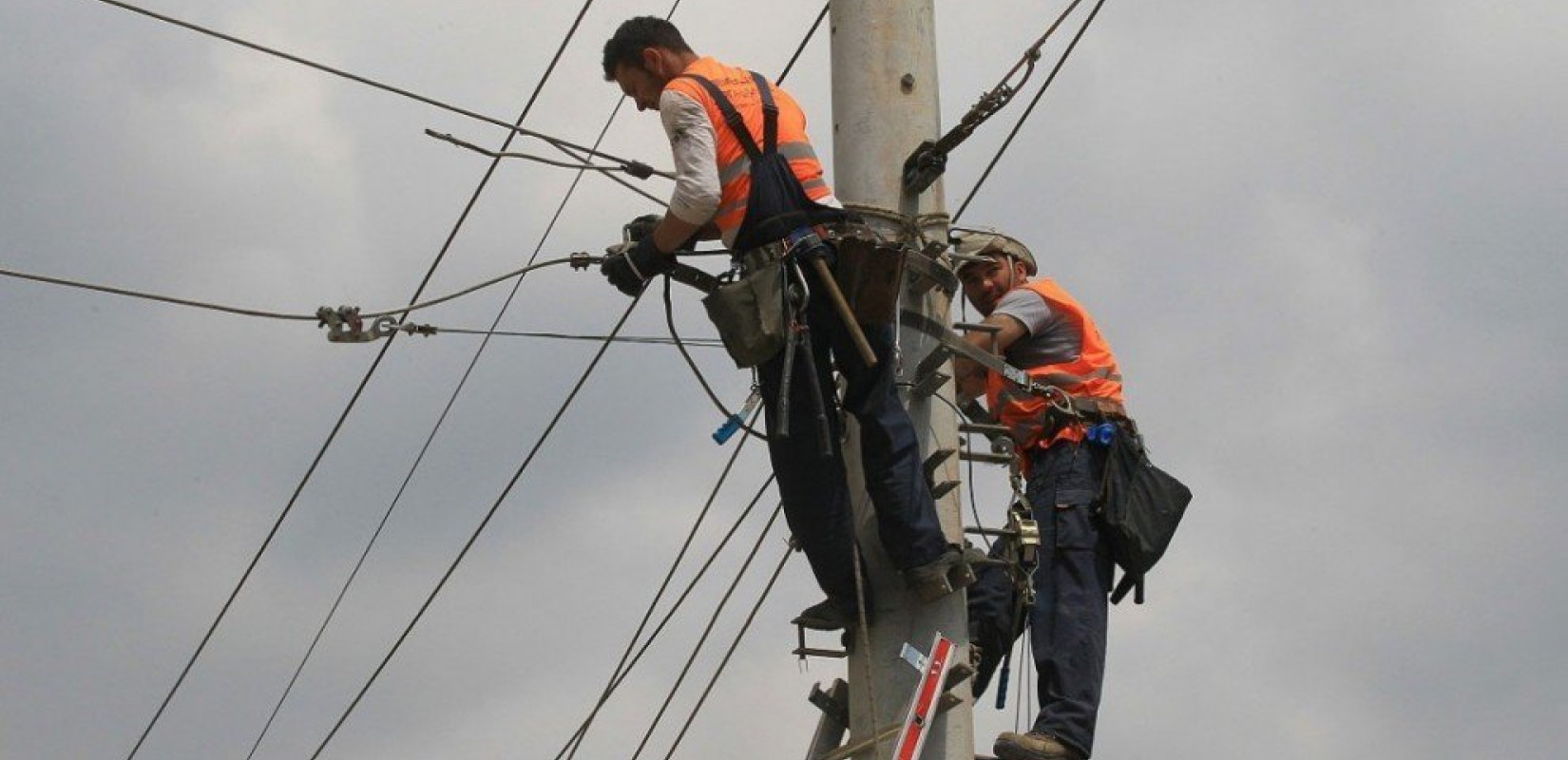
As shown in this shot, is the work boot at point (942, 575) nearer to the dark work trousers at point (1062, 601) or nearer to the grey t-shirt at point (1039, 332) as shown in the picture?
the dark work trousers at point (1062, 601)

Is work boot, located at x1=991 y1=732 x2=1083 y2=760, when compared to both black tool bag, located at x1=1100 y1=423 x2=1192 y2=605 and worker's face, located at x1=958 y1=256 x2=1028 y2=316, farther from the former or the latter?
worker's face, located at x1=958 y1=256 x2=1028 y2=316

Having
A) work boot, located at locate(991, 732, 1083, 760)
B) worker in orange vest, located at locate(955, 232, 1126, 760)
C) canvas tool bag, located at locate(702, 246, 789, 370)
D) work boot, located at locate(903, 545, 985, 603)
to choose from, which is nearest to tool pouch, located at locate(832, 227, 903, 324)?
canvas tool bag, located at locate(702, 246, 789, 370)

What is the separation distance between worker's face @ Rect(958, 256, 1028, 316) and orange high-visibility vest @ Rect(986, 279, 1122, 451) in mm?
55

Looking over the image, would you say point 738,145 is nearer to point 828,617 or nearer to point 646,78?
point 646,78

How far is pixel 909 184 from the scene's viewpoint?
6.32 meters

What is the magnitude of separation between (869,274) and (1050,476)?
3.70 feet

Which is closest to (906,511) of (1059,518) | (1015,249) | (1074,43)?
(1059,518)

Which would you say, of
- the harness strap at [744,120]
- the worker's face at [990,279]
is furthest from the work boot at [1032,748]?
the harness strap at [744,120]

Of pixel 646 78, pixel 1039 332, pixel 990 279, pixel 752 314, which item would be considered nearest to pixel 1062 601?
pixel 1039 332

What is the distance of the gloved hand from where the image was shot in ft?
19.7

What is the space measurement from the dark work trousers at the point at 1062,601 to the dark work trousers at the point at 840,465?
66cm

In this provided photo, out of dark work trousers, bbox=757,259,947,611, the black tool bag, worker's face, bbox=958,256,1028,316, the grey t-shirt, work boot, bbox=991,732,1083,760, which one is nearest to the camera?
dark work trousers, bbox=757,259,947,611

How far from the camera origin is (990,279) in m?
7.02

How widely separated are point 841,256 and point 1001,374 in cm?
86
